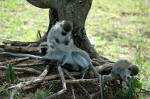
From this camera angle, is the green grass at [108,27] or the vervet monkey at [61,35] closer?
the vervet monkey at [61,35]

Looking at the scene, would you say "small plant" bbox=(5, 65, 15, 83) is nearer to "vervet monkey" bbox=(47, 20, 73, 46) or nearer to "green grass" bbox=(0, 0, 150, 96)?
"vervet monkey" bbox=(47, 20, 73, 46)

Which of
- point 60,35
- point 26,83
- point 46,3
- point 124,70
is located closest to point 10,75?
point 26,83

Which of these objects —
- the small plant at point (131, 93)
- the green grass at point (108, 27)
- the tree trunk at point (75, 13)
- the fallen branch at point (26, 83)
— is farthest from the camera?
the green grass at point (108, 27)

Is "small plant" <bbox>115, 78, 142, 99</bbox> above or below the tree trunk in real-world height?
below

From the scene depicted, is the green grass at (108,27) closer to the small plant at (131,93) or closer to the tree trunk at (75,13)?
the small plant at (131,93)

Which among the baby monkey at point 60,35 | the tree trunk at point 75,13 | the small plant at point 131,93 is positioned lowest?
the small plant at point 131,93

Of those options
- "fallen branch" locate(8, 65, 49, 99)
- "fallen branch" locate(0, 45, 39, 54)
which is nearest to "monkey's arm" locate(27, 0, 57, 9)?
"fallen branch" locate(0, 45, 39, 54)

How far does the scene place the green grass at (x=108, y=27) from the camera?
9.85m

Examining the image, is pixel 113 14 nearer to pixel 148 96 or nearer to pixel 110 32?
pixel 110 32

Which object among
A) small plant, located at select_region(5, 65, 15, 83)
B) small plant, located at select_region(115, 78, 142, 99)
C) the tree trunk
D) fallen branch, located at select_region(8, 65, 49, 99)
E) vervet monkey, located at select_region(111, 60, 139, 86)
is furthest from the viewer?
the tree trunk

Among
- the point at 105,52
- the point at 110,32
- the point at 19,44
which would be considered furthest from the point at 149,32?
the point at 19,44

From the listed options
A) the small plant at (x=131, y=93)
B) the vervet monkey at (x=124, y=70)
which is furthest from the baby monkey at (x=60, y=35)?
the small plant at (x=131, y=93)

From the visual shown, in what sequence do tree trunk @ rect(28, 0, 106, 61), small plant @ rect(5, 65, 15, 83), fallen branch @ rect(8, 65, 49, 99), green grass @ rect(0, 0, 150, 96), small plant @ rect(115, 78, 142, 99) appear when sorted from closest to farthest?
fallen branch @ rect(8, 65, 49, 99), small plant @ rect(5, 65, 15, 83), small plant @ rect(115, 78, 142, 99), tree trunk @ rect(28, 0, 106, 61), green grass @ rect(0, 0, 150, 96)

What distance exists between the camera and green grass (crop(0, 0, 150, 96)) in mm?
9852
